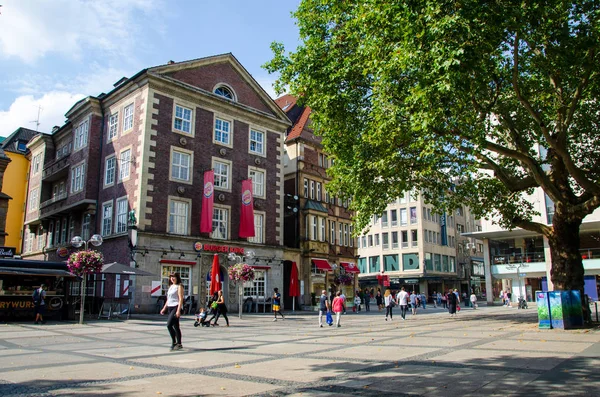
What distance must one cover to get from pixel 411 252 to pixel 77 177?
4555cm

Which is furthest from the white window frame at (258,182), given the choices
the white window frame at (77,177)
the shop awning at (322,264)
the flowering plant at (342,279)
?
the white window frame at (77,177)

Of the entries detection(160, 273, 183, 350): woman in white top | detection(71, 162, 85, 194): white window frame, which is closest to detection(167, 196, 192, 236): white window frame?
detection(71, 162, 85, 194): white window frame

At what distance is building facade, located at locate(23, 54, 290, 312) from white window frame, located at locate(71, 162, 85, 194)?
0.28ft

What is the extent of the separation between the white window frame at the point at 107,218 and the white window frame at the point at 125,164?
218 centimetres

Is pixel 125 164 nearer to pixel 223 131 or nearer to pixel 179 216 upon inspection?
pixel 179 216

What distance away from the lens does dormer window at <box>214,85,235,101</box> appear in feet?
121

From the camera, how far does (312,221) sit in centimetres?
4288

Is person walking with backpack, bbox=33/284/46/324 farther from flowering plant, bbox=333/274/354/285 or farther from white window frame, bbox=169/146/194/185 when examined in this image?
flowering plant, bbox=333/274/354/285

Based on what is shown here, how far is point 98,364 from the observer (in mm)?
9992

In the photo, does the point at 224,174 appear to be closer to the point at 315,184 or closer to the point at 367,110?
the point at 315,184

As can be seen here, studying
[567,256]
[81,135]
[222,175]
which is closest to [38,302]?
[222,175]

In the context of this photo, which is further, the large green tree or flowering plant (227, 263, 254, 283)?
flowering plant (227, 263, 254, 283)

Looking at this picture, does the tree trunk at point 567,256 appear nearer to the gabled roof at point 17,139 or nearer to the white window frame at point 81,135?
the white window frame at point 81,135

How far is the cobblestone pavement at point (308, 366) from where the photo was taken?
23.9ft
